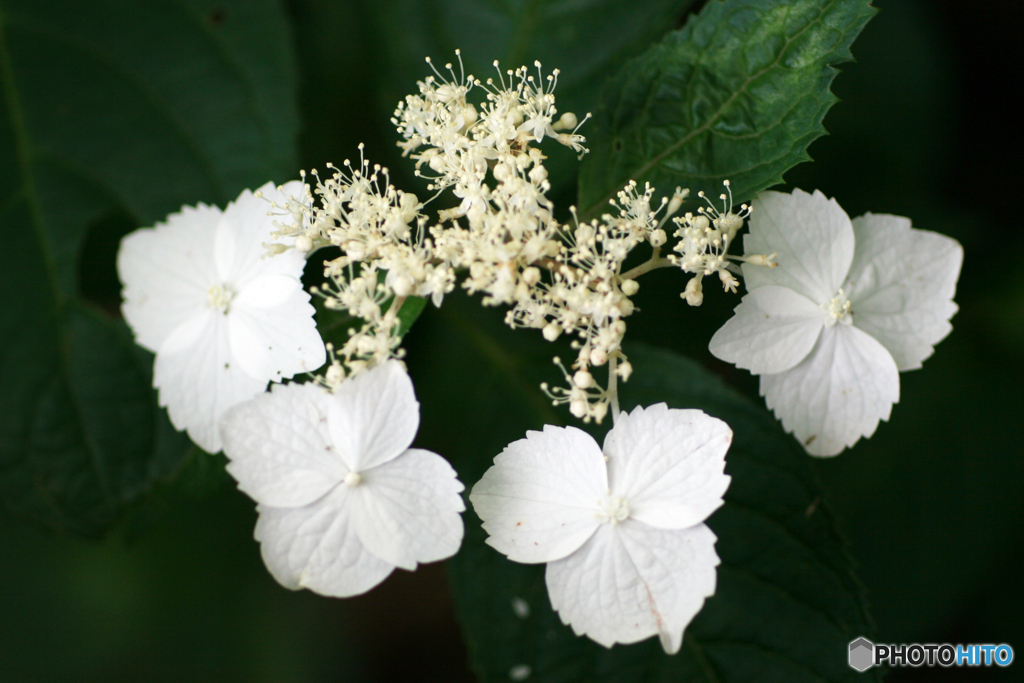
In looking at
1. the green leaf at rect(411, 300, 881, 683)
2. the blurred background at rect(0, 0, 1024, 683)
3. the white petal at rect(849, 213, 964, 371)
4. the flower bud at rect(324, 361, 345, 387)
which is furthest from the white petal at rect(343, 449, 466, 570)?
the blurred background at rect(0, 0, 1024, 683)

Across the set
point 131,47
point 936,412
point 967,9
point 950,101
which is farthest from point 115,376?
point 967,9

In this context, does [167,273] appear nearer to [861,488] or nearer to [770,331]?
[770,331]

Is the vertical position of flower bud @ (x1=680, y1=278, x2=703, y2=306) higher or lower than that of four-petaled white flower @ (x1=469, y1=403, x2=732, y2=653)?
higher

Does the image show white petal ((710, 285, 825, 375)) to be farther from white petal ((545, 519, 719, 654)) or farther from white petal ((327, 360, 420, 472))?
white petal ((327, 360, 420, 472))

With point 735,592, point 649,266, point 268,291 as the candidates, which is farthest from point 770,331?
point 268,291

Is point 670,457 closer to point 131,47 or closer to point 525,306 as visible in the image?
point 525,306

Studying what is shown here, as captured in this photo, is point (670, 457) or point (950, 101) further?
point (950, 101)

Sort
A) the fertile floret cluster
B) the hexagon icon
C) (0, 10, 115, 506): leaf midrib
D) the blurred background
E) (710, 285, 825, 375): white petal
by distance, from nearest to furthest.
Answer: the fertile floret cluster → (710, 285, 825, 375): white petal → the hexagon icon → (0, 10, 115, 506): leaf midrib → the blurred background
